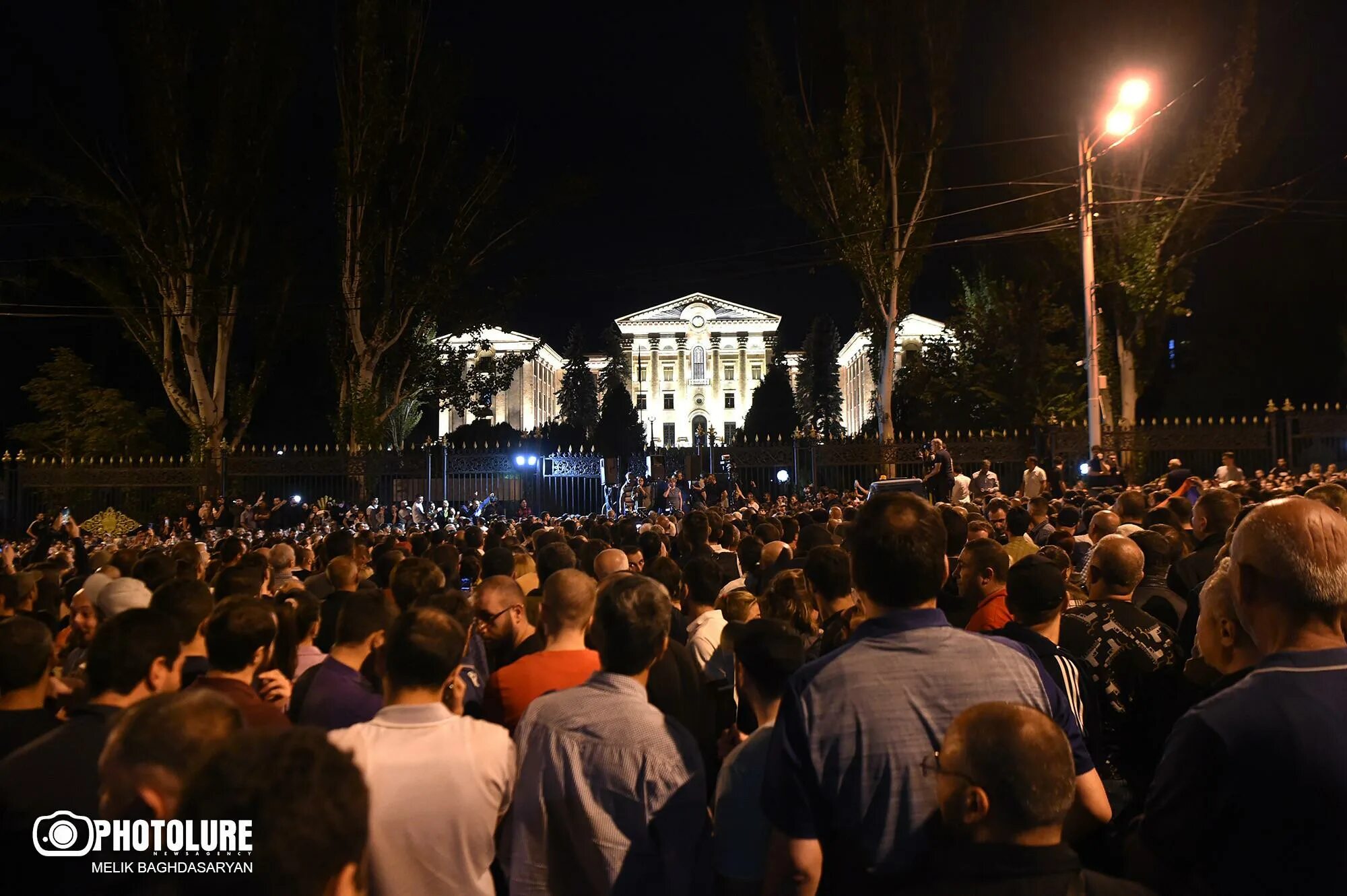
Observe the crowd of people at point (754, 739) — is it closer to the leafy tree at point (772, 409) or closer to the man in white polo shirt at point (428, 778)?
the man in white polo shirt at point (428, 778)

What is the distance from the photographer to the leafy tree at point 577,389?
85.2 m

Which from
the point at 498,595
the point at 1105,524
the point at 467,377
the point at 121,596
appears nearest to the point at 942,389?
the point at 467,377

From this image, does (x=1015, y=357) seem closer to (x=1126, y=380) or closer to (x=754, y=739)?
(x=1126, y=380)

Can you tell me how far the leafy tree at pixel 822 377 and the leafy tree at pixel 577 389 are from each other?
1778cm

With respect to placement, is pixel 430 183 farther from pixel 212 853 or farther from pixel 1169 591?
pixel 212 853

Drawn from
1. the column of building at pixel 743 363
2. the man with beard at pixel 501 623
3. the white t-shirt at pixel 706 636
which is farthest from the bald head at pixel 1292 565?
the column of building at pixel 743 363

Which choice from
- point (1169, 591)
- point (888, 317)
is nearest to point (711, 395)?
point (888, 317)

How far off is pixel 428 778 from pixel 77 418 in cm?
3160

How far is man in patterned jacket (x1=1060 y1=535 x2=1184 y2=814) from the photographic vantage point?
396cm

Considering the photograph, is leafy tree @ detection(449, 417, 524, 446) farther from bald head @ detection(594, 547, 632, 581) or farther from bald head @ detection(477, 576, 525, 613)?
bald head @ detection(477, 576, 525, 613)

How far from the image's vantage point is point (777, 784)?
2.45m

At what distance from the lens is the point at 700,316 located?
9550 cm

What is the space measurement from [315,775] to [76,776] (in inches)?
59.3

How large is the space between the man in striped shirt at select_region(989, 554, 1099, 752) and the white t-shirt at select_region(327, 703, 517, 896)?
6.43 ft
